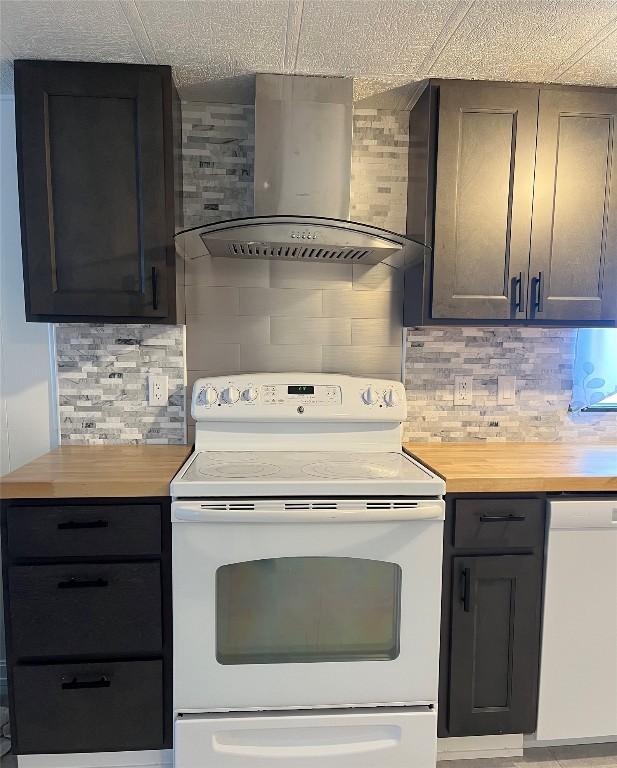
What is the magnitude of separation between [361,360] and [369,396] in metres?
0.23

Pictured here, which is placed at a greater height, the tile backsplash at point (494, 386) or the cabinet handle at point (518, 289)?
the cabinet handle at point (518, 289)

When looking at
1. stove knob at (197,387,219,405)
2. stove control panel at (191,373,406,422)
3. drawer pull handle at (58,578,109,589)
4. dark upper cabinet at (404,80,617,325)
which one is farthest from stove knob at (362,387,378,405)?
drawer pull handle at (58,578,109,589)

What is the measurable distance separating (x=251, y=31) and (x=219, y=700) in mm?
1957

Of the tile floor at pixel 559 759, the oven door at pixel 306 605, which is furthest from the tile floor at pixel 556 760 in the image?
the oven door at pixel 306 605

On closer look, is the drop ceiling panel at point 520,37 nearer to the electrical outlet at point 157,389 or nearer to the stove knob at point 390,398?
the stove knob at point 390,398

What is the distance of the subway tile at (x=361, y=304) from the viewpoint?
2080 millimetres

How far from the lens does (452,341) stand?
2105mm

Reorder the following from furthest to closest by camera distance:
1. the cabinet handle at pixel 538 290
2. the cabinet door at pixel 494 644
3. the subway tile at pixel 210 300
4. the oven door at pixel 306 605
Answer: the subway tile at pixel 210 300 < the cabinet handle at pixel 538 290 < the cabinet door at pixel 494 644 < the oven door at pixel 306 605

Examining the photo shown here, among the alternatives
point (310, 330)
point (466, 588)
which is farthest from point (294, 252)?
point (466, 588)

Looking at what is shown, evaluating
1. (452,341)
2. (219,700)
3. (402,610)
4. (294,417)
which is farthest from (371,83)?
(219,700)

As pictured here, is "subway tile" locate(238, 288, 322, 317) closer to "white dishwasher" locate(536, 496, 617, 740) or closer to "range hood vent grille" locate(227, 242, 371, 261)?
"range hood vent grille" locate(227, 242, 371, 261)

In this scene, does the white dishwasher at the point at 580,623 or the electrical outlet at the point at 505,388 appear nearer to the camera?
the white dishwasher at the point at 580,623

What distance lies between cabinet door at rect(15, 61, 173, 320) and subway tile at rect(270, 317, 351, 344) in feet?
1.60

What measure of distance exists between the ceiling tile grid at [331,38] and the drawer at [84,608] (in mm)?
1551
